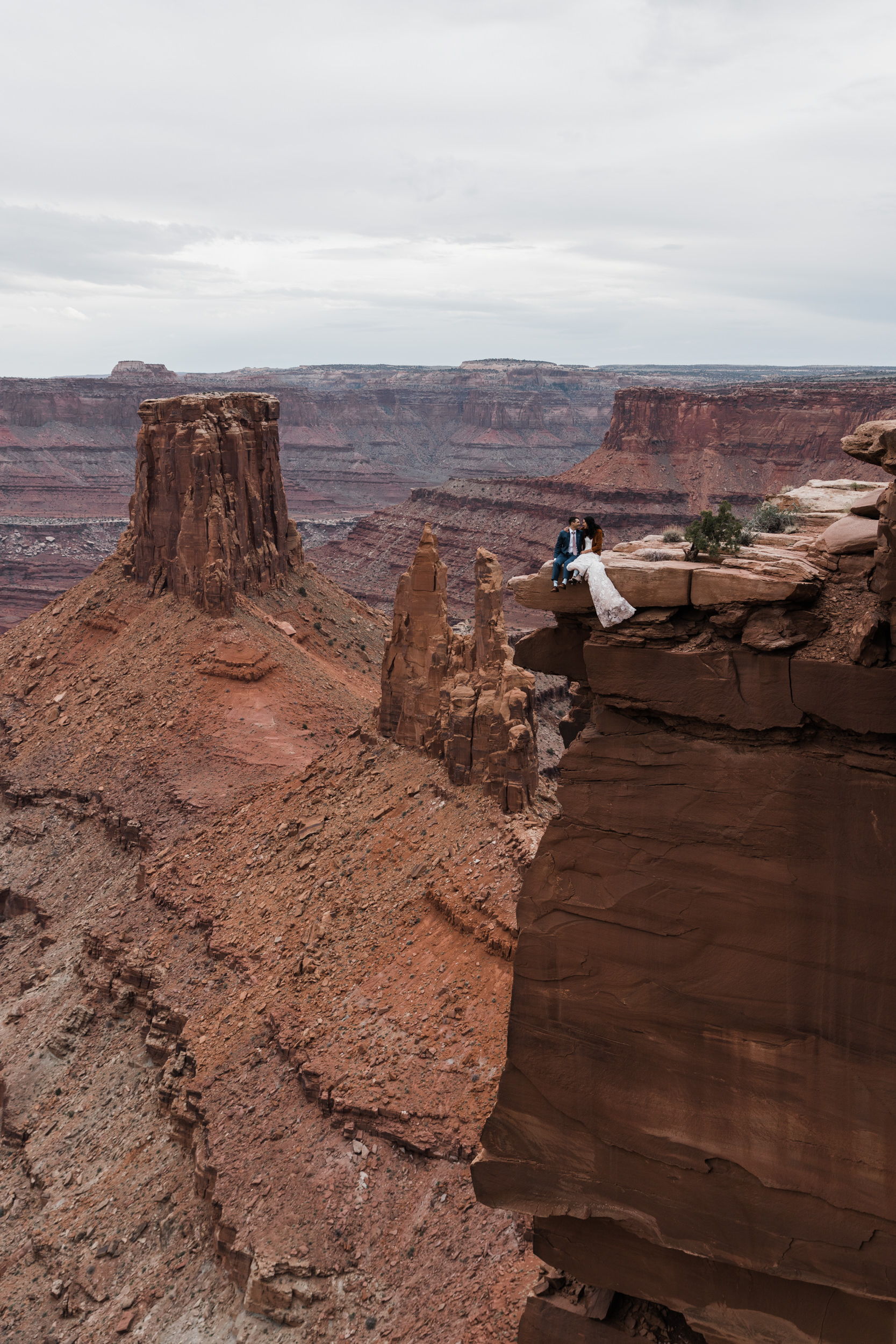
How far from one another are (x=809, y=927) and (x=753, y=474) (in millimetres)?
142215

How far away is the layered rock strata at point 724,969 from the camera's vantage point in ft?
35.0

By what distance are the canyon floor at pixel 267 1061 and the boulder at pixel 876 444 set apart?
12.4 metres

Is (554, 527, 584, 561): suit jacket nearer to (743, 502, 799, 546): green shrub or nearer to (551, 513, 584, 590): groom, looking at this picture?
(551, 513, 584, 590): groom

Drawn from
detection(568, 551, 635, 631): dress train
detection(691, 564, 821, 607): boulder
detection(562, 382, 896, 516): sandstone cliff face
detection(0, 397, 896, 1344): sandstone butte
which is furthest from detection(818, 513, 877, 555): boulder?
detection(562, 382, 896, 516): sandstone cliff face

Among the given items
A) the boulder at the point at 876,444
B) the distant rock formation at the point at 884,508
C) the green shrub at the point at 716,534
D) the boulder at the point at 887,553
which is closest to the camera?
the boulder at the point at 876,444

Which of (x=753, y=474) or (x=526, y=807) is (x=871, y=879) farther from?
(x=753, y=474)

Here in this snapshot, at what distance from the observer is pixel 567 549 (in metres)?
12.0

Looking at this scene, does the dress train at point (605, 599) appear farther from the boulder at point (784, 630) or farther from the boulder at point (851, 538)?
the boulder at point (851, 538)

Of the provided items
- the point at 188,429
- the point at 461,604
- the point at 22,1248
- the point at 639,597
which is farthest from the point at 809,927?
the point at 461,604

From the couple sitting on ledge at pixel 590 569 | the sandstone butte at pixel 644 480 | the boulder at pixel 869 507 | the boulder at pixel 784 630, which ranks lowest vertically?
the sandstone butte at pixel 644 480

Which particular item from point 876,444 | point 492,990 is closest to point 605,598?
point 876,444

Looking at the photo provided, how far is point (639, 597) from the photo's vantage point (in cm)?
1134

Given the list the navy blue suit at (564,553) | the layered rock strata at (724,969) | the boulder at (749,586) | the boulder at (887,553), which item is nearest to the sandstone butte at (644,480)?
the navy blue suit at (564,553)

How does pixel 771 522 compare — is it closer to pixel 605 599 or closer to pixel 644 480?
pixel 605 599
